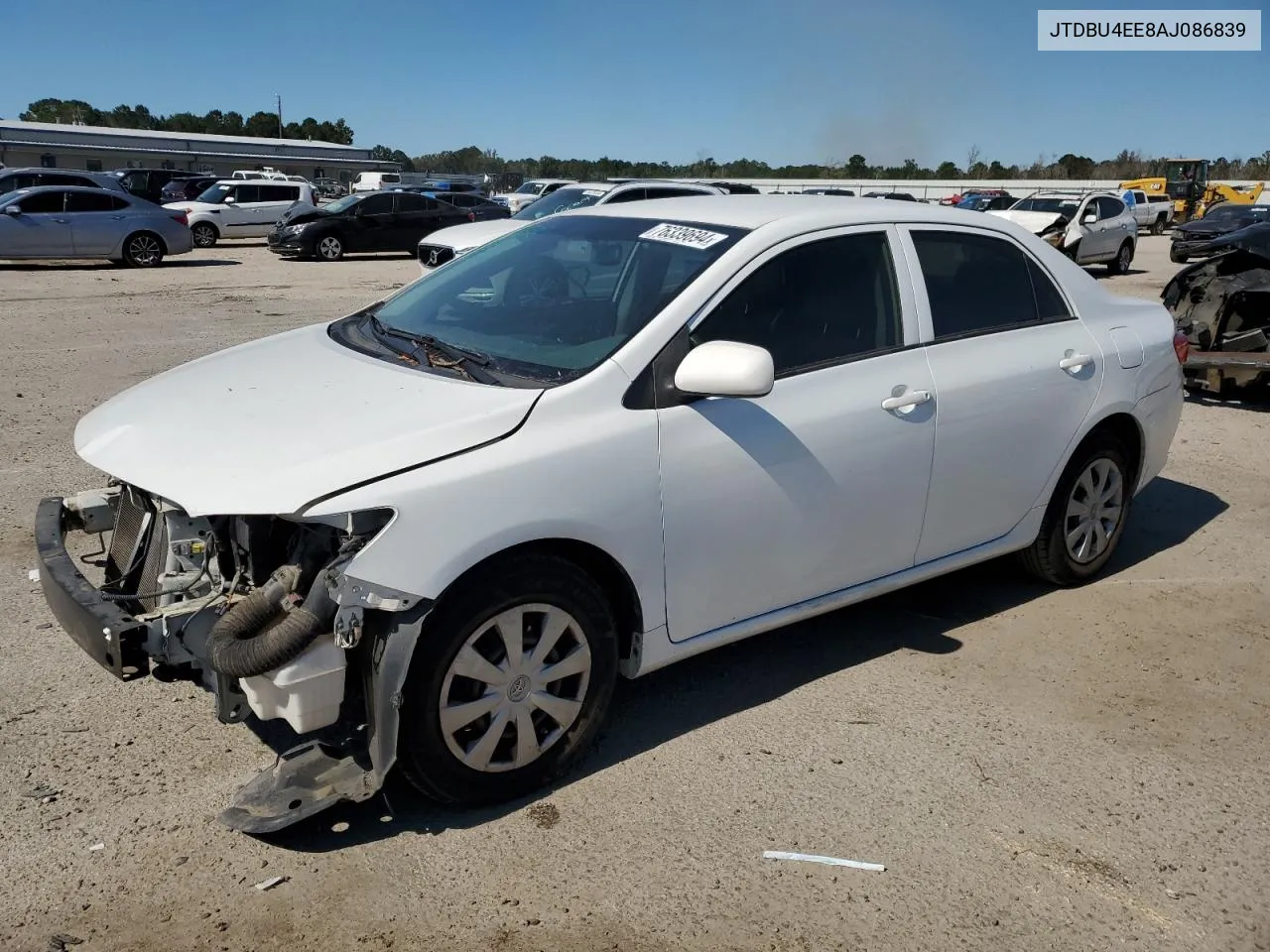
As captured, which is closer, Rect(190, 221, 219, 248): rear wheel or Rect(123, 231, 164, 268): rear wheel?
Rect(123, 231, 164, 268): rear wheel

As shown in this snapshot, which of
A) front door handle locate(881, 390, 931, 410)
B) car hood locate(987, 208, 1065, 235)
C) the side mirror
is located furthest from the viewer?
car hood locate(987, 208, 1065, 235)

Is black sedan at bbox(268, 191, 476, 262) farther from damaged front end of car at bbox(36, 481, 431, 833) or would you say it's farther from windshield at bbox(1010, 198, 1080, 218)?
damaged front end of car at bbox(36, 481, 431, 833)

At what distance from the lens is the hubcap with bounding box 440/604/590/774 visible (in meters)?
3.16

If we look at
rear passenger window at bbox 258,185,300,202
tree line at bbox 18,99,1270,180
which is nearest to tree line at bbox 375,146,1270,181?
tree line at bbox 18,99,1270,180

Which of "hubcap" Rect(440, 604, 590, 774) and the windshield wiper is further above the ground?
the windshield wiper

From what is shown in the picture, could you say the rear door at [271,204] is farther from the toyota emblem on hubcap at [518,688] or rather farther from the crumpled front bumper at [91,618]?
the toyota emblem on hubcap at [518,688]

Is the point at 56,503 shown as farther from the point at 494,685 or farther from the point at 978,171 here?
the point at 978,171

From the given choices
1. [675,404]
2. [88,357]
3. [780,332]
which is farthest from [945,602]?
[88,357]

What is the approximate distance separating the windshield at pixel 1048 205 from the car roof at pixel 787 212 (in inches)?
788

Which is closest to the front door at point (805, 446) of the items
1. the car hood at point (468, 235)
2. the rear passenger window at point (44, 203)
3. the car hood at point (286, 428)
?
the car hood at point (286, 428)

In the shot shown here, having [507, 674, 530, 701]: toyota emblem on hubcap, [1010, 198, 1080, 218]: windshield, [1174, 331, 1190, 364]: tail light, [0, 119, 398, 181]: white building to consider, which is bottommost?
[507, 674, 530, 701]: toyota emblem on hubcap

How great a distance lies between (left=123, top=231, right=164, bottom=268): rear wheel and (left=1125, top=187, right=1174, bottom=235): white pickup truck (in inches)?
1289

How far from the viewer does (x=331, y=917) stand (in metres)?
2.88

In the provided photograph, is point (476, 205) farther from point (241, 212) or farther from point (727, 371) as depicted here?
point (727, 371)
